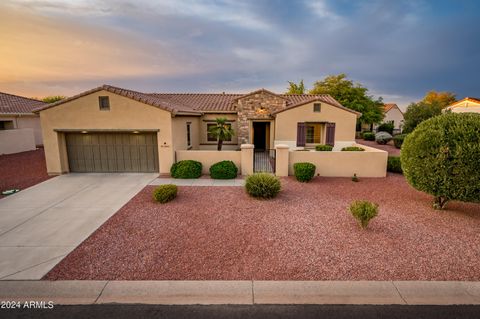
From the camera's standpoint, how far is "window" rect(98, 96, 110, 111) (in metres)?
12.1

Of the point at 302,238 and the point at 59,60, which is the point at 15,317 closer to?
the point at 302,238

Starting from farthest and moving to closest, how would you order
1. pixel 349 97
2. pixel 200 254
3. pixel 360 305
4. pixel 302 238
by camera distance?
pixel 349 97 → pixel 302 238 → pixel 200 254 → pixel 360 305

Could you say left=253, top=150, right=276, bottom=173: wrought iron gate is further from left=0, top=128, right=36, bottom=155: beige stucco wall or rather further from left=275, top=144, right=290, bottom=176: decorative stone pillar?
left=0, top=128, right=36, bottom=155: beige stucco wall

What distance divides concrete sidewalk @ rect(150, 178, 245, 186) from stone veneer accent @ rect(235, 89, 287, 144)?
22.9 ft

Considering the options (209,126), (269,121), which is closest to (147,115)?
(209,126)

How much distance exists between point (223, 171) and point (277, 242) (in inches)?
248

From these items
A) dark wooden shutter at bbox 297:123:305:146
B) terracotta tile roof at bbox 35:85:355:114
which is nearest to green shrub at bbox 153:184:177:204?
terracotta tile roof at bbox 35:85:355:114

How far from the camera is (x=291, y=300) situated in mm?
4039

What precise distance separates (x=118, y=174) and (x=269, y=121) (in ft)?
37.8

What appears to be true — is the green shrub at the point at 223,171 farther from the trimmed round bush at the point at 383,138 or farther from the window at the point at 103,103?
the trimmed round bush at the point at 383,138

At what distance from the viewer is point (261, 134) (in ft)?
66.2

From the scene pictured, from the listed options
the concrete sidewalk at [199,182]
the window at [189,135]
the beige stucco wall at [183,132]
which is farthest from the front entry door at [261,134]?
the concrete sidewalk at [199,182]

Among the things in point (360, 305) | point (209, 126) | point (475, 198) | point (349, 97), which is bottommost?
point (360, 305)

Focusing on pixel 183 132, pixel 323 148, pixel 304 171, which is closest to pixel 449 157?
pixel 304 171
